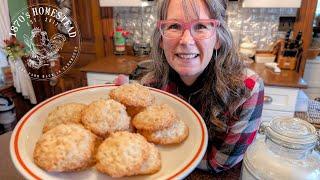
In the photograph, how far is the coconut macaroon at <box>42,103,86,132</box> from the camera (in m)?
0.65

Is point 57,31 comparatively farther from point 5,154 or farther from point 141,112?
point 141,112

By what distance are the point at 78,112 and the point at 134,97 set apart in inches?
6.1

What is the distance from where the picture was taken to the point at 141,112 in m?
0.69

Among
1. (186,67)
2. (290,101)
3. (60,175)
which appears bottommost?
(290,101)

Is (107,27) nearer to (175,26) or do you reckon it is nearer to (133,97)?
(175,26)

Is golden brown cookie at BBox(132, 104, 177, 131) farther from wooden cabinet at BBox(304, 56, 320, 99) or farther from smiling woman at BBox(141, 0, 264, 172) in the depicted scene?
wooden cabinet at BBox(304, 56, 320, 99)

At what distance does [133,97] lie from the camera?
0.72m

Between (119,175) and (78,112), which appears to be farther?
(78,112)

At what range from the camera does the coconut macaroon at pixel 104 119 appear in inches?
24.5

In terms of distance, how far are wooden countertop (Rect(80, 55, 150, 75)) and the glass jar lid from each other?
1731 millimetres

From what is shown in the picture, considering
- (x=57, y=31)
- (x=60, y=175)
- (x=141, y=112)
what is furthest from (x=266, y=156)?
(x=57, y=31)

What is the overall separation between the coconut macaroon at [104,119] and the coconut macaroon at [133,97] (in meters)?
0.06
